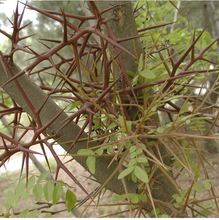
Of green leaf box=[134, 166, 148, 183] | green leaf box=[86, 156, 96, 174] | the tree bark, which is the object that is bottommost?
green leaf box=[134, 166, 148, 183]

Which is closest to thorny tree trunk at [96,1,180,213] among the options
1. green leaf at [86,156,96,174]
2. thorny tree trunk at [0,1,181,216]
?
thorny tree trunk at [0,1,181,216]

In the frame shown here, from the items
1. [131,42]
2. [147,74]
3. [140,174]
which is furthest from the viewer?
[131,42]

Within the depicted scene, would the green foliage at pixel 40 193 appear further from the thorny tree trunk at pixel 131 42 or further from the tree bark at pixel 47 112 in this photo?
the thorny tree trunk at pixel 131 42

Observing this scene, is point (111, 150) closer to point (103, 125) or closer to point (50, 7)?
point (103, 125)

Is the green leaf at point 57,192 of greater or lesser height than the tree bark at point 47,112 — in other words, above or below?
below

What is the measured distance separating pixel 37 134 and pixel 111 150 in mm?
130

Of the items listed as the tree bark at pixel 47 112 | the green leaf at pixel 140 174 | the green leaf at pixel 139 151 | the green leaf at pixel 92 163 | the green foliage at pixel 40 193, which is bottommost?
the green foliage at pixel 40 193

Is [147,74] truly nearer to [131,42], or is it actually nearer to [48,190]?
[131,42]

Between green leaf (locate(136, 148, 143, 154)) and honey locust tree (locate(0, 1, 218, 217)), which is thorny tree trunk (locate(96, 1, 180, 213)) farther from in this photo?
green leaf (locate(136, 148, 143, 154))

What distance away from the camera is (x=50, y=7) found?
4867 mm

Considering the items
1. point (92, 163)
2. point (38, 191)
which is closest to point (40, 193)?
point (38, 191)

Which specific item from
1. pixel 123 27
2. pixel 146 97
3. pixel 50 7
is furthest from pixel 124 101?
pixel 50 7

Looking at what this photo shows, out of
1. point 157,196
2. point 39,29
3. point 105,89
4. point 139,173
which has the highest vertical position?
point 39,29

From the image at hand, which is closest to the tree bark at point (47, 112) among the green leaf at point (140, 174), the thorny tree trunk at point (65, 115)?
the thorny tree trunk at point (65, 115)
